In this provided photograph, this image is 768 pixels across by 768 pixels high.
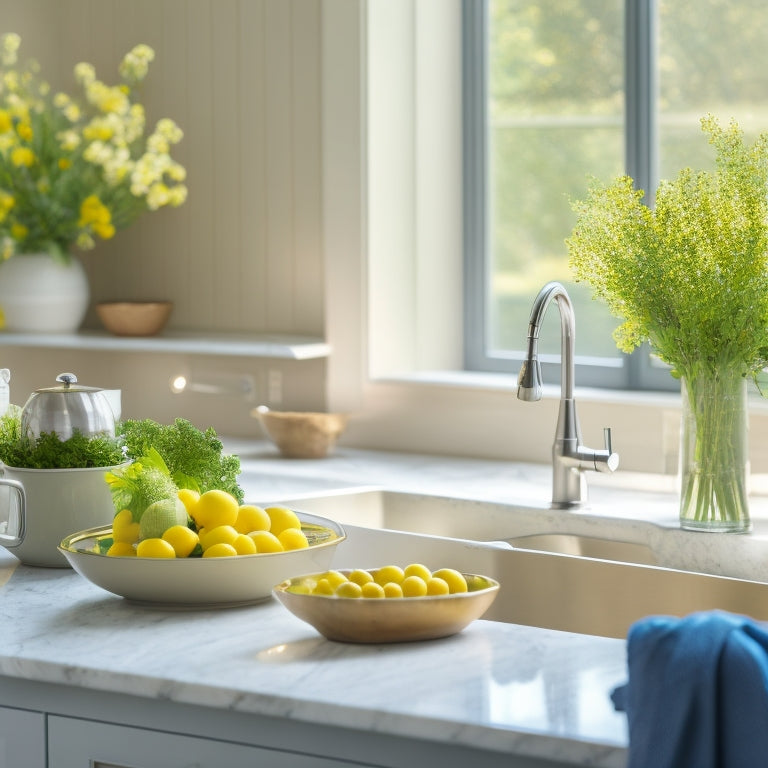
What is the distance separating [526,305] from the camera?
291 cm

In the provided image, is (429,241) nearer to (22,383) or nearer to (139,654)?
(22,383)

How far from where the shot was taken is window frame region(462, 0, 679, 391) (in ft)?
8.62

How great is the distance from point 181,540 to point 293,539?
132mm

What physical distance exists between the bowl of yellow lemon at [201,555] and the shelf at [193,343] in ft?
3.74

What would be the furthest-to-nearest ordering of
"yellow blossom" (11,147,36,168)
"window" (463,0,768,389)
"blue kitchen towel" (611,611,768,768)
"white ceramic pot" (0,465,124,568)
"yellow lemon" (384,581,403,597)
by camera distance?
"yellow blossom" (11,147,36,168) < "window" (463,0,768,389) < "white ceramic pot" (0,465,124,568) < "yellow lemon" (384,581,403,597) < "blue kitchen towel" (611,611,768,768)

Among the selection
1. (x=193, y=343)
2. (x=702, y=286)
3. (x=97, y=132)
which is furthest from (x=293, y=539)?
(x=97, y=132)

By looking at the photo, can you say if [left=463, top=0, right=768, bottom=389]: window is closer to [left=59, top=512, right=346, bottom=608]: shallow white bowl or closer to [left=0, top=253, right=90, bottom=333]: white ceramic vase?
[left=0, top=253, right=90, bottom=333]: white ceramic vase

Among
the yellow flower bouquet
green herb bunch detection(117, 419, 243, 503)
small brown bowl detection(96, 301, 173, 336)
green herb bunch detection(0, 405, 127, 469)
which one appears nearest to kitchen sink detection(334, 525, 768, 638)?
green herb bunch detection(117, 419, 243, 503)

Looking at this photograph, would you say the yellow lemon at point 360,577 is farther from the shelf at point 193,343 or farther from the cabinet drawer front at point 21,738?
the shelf at point 193,343

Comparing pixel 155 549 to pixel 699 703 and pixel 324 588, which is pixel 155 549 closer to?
pixel 324 588

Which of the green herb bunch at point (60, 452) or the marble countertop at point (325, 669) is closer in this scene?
the marble countertop at point (325, 669)

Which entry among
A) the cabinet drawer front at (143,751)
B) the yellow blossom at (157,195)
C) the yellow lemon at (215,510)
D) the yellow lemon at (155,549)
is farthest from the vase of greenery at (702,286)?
the yellow blossom at (157,195)

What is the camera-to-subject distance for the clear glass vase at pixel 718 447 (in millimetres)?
2010

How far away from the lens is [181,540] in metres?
1.53
